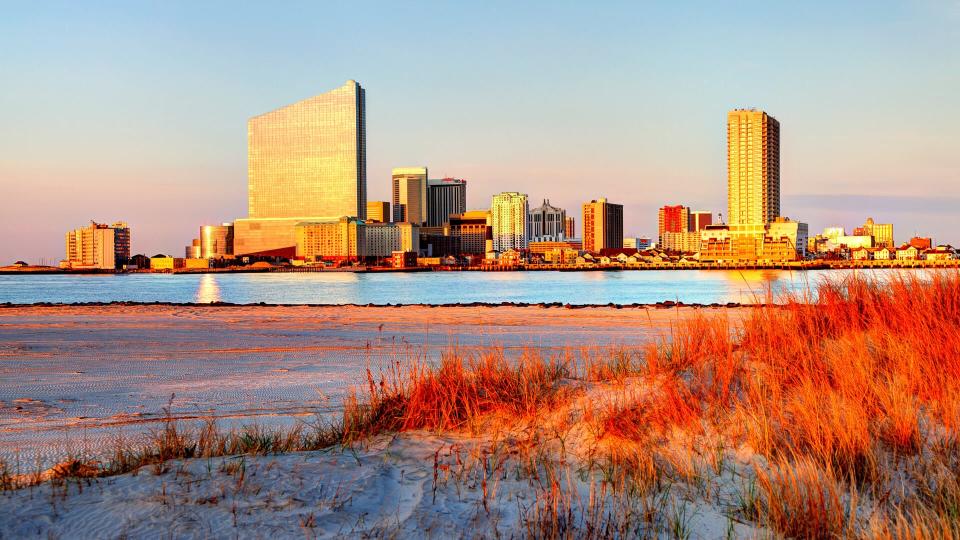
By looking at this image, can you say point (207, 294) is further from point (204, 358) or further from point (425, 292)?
point (204, 358)

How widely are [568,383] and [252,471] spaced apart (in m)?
3.53

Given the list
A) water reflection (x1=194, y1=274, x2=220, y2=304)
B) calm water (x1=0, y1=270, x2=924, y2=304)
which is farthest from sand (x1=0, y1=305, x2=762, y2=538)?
water reflection (x1=194, y1=274, x2=220, y2=304)

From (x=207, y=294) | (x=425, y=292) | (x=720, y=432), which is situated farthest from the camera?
(x=425, y=292)

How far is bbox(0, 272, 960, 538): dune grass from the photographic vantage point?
14.5 ft

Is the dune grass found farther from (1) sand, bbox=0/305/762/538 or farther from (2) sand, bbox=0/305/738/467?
(2) sand, bbox=0/305/738/467

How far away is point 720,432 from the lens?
18.7ft

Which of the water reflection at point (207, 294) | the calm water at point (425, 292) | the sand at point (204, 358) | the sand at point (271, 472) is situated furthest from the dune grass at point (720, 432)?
the water reflection at point (207, 294)

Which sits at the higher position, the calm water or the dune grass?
the dune grass

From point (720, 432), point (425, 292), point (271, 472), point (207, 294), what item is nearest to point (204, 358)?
point (271, 472)

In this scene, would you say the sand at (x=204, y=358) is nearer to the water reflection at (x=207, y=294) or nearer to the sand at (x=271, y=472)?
the sand at (x=271, y=472)

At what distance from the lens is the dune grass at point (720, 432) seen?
4414 millimetres

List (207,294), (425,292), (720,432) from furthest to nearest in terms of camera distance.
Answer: (425,292), (207,294), (720,432)

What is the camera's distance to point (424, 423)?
251 inches

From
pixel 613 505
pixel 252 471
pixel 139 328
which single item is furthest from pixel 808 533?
pixel 139 328
